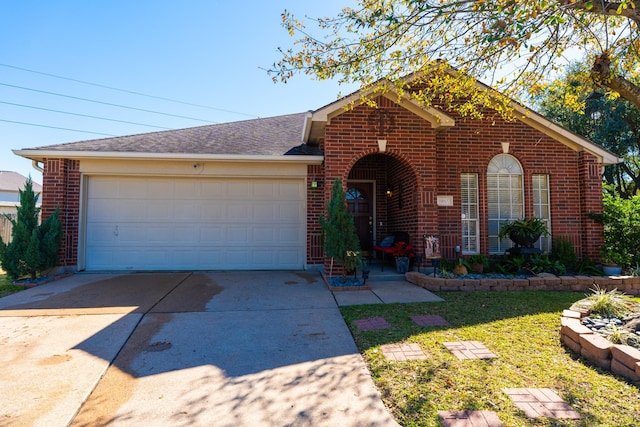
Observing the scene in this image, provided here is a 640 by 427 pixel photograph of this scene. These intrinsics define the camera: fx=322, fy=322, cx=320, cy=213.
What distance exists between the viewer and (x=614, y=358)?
118 inches

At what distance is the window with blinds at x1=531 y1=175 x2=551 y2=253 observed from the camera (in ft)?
26.4

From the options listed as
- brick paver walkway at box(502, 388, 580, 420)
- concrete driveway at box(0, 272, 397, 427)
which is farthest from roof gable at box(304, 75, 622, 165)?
brick paver walkway at box(502, 388, 580, 420)

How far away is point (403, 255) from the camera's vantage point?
727 centimetres

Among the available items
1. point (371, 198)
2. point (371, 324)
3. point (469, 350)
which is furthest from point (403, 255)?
point (469, 350)

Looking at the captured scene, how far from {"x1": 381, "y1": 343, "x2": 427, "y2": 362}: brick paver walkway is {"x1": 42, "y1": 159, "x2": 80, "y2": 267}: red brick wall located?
7.75 m

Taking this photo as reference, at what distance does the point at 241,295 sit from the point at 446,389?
3897 millimetres

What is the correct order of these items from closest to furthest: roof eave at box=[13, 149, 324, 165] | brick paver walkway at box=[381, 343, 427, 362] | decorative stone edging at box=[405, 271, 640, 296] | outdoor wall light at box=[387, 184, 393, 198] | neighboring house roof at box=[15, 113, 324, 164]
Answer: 1. brick paver walkway at box=[381, 343, 427, 362]
2. decorative stone edging at box=[405, 271, 640, 296]
3. roof eave at box=[13, 149, 324, 165]
4. neighboring house roof at box=[15, 113, 324, 164]
5. outdoor wall light at box=[387, 184, 393, 198]

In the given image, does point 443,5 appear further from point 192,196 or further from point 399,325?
point 192,196

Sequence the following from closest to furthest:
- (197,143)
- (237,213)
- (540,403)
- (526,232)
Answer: (540,403) < (526,232) < (237,213) < (197,143)

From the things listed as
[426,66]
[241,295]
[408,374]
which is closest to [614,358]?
[408,374]

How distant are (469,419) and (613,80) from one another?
4.74 metres

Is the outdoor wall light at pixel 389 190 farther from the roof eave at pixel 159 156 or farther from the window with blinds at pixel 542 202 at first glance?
the window with blinds at pixel 542 202

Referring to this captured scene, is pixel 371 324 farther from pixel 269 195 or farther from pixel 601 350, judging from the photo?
pixel 269 195

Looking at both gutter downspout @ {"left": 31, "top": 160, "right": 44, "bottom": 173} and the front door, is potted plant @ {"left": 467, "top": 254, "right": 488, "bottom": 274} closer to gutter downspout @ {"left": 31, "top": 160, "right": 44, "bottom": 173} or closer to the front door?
the front door
